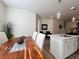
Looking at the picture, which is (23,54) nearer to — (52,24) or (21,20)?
(21,20)

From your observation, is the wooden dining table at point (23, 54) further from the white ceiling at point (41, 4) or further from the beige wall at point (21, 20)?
the beige wall at point (21, 20)

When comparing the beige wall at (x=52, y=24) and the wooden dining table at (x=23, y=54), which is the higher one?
the beige wall at (x=52, y=24)

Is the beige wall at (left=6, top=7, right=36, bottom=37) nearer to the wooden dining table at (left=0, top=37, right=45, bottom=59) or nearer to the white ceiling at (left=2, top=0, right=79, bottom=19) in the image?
the white ceiling at (left=2, top=0, right=79, bottom=19)

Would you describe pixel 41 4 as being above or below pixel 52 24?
above

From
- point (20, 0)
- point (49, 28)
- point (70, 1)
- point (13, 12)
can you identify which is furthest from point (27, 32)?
point (49, 28)

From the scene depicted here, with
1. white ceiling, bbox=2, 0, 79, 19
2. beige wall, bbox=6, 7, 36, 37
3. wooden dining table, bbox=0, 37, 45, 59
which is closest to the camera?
wooden dining table, bbox=0, 37, 45, 59

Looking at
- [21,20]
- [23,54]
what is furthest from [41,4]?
[23,54]

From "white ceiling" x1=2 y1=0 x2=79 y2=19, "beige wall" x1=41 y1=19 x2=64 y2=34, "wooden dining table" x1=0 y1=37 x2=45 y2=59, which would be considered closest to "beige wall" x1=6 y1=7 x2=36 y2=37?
"white ceiling" x1=2 y1=0 x2=79 y2=19

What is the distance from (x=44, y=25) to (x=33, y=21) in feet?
12.3

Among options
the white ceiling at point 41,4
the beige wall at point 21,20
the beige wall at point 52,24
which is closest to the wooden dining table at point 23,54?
the white ceiling at point 41,4

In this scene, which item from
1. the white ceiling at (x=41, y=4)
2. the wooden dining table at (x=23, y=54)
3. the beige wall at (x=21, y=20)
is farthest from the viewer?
the beige wall at (x=21, y=20)

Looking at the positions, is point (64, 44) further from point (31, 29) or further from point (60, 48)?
point (31, 29)

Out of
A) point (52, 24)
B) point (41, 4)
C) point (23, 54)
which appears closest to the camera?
point (23, 54)

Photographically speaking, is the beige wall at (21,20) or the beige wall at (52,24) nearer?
the beige wall at (21,20)
